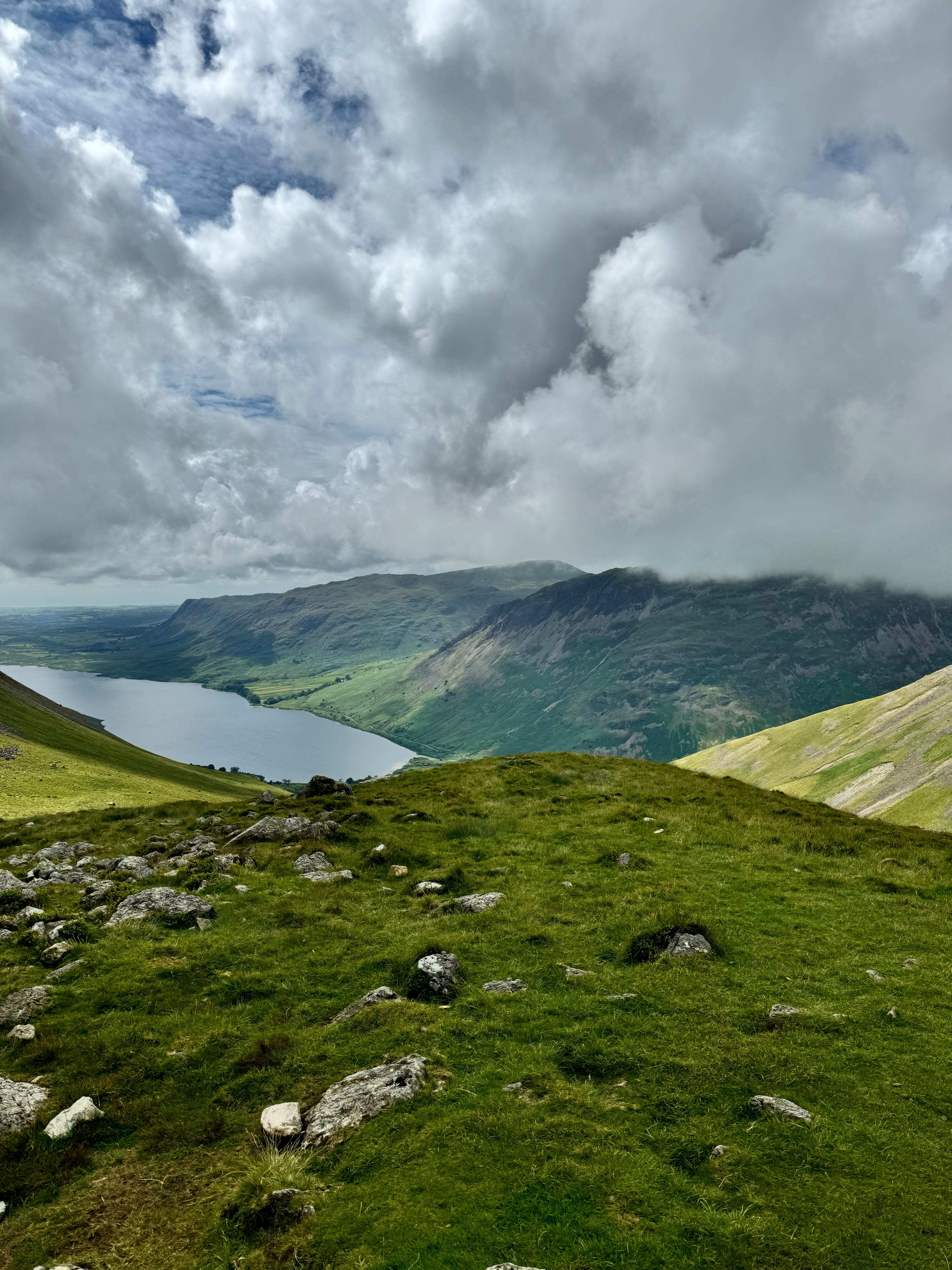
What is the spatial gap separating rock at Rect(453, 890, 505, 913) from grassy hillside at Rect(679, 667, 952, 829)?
178 ft

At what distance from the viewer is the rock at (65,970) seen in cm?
1512

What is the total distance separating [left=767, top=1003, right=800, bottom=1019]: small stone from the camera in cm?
1286

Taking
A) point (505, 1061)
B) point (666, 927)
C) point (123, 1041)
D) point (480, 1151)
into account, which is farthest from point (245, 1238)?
point (666, 927)

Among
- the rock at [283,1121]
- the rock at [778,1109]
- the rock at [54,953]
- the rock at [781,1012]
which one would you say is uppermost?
the rock at [778,1109]

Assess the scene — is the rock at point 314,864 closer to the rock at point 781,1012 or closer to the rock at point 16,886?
the rock at point 16,886

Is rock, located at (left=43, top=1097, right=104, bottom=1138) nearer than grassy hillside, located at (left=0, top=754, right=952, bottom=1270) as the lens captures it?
No

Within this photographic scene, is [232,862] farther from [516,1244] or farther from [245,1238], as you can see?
[516,1244]

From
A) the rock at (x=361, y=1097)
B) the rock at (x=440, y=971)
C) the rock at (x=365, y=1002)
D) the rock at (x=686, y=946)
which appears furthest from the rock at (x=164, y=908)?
the rock at (x=686, y=946)

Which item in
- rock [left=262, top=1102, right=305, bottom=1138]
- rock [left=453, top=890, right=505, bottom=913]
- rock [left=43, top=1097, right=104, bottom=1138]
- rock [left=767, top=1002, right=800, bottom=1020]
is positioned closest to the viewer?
rock [left=262, top=1102, right=305, bottom=1138]

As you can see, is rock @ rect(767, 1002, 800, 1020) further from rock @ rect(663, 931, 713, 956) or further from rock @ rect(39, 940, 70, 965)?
rock @ rect(39, 940, 70, 965)

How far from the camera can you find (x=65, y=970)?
15320 millimetres

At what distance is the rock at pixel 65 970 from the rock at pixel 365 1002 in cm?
733

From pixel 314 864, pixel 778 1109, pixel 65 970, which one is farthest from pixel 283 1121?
pixel 314 864

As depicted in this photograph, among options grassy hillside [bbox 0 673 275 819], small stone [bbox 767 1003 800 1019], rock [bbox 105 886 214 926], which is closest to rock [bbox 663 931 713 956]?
small stone [bbox 767 1003 800 1019]
